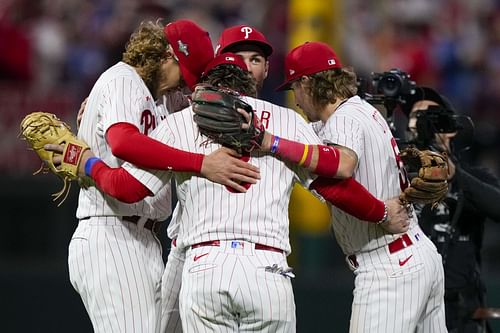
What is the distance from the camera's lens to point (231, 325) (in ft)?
14.0

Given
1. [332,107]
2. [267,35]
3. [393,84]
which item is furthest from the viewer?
[267,35]

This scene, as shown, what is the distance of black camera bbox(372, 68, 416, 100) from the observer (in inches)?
211

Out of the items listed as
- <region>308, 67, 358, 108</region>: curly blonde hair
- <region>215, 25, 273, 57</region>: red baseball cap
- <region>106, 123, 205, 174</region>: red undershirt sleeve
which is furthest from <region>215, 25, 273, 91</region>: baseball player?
<region>106, 123, 205, 174</region>: red undershirt sleeve

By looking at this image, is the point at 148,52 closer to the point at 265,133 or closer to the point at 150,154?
the point at 150,154

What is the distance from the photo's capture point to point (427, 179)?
181 inches

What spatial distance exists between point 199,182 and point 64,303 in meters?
3.75

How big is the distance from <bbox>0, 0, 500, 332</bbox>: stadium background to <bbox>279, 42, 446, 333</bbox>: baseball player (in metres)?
2.65

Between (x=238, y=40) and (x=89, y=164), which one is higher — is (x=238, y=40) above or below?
above

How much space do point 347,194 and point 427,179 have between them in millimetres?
353

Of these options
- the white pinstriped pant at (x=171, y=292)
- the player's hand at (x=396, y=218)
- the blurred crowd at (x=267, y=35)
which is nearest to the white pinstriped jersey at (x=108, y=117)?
the white pinstriped pant at (x=171, y=292)

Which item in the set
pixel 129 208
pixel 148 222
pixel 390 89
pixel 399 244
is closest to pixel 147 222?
pixel 148 222

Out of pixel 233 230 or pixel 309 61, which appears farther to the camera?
pixel 309 61

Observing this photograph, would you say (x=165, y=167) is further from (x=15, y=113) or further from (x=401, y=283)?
(x=15, y=113)

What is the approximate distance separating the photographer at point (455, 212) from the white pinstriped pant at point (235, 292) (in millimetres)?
1198
